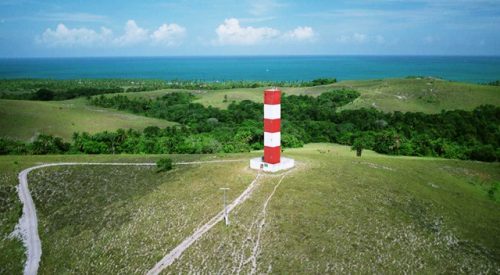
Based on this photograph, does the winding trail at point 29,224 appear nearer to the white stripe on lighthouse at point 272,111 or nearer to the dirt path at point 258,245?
the white stripe on lighthouse at point 272,111

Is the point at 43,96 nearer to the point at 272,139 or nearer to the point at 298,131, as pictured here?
the point at 298,131

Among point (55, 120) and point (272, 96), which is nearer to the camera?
point (272, 96)

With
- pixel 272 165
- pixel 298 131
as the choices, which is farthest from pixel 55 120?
pixel 272 165

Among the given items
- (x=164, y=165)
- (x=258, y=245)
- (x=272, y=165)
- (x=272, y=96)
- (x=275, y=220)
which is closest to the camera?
(x=258, y=245)

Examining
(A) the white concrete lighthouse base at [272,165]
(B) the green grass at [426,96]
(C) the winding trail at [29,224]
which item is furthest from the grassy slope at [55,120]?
(B) the green grass at [426,96]

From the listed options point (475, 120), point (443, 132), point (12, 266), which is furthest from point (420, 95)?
point (12, 266)

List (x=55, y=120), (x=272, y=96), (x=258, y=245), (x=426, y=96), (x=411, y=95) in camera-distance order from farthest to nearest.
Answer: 1. (x=411, y=95)
2. (x=426, y=96)
3. (x=55, y=120)
4. (x=272, y=96)
5. (x=258, y=245)
